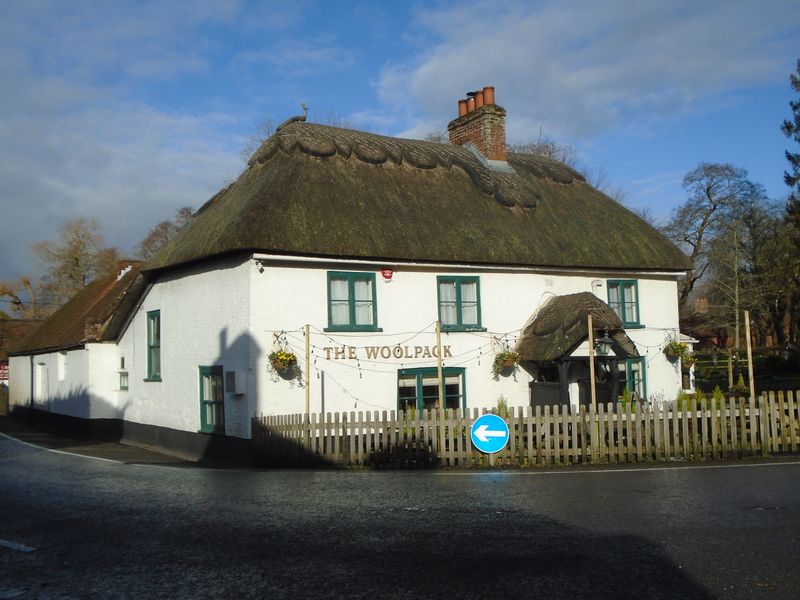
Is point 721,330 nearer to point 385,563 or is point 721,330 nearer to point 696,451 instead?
point 696,451

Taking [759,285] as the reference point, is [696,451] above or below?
below

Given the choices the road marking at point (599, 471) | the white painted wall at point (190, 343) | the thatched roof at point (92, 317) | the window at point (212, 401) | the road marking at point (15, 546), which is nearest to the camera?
the road marking at point (15, 546)

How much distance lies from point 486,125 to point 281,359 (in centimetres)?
1192

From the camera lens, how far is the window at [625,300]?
2241cm

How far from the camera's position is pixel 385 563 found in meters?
7.48

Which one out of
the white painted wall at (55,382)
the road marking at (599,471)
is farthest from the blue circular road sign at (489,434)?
the white painted wall at (55,382)

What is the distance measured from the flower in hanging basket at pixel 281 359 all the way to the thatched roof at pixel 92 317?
7648mm

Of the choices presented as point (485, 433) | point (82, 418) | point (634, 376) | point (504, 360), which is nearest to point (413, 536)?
point (485, 433)

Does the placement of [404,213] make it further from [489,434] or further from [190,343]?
[489,434]

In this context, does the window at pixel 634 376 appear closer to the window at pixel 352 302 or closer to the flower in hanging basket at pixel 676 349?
the flower in hanging basket at pixel 676 349

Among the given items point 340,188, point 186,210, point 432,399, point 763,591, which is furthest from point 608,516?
point 186,210

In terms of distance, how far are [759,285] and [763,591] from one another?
169ft

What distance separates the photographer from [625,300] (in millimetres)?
22625

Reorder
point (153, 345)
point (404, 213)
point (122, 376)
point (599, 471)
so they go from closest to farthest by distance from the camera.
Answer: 1. point (599, 471)
2. point (404, 213)
3. point (153, 345)
4. point (122, 376)
